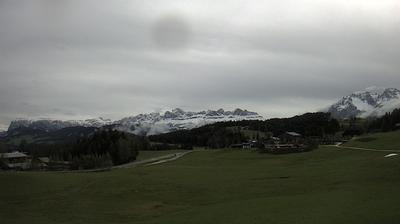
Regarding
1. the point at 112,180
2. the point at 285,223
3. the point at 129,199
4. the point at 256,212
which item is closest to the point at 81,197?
the point at 129,199

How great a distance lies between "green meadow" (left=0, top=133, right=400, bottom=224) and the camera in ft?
129

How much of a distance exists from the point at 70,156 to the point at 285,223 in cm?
16988

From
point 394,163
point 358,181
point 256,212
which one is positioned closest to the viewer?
point 256,212

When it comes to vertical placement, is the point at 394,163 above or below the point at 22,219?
above

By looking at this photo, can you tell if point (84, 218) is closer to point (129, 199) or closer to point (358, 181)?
point (129, 199)

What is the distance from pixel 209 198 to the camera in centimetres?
5841

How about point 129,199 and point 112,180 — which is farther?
point 112,180

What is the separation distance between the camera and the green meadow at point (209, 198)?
3941 centimetres

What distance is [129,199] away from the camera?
6041 centimetres

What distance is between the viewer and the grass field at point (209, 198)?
39.5 metres

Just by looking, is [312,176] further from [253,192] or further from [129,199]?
[129,199]

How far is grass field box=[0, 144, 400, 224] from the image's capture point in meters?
39.5

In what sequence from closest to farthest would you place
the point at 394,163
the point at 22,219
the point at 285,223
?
1. the point at 285,223
2. the point at 22,219
3. the point at 394,163

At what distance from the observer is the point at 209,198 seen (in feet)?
192
